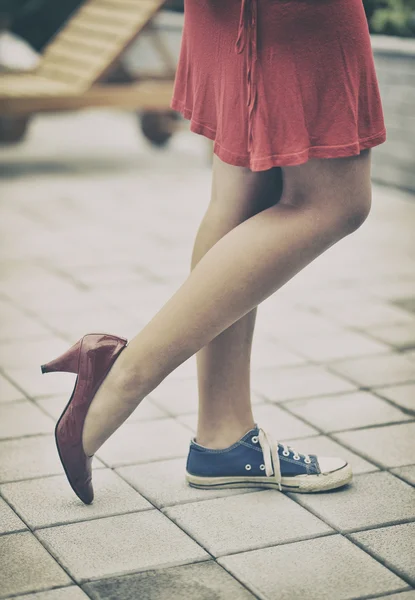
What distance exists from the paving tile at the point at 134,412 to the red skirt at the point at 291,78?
0.92m

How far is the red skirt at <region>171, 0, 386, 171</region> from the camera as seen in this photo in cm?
170

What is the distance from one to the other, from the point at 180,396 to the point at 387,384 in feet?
1.97

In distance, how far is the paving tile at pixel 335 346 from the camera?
2.98 m

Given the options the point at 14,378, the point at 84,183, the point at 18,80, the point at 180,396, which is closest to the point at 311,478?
the point at 180,396

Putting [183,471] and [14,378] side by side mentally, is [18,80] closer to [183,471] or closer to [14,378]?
[14,378]

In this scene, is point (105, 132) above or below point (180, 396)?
below

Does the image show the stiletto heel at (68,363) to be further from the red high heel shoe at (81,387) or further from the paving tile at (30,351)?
the paving tile at (30,351)

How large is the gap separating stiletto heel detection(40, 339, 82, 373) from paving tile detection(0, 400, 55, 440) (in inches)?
19.3

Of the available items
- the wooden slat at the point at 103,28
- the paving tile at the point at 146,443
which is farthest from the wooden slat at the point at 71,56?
the paving tile at the point at 146,443

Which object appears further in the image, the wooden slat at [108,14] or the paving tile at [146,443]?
the wooden slat at [108,14]

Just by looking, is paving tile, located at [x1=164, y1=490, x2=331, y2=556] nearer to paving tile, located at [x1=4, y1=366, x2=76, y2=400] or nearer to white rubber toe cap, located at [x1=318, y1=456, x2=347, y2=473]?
white rubber toe cap, located at [x1=318, y1=456, x2=347, y2=473]

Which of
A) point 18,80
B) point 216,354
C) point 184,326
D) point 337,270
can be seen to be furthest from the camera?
point 18,80

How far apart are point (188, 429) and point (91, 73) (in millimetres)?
4265

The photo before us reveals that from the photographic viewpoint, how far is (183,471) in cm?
215
